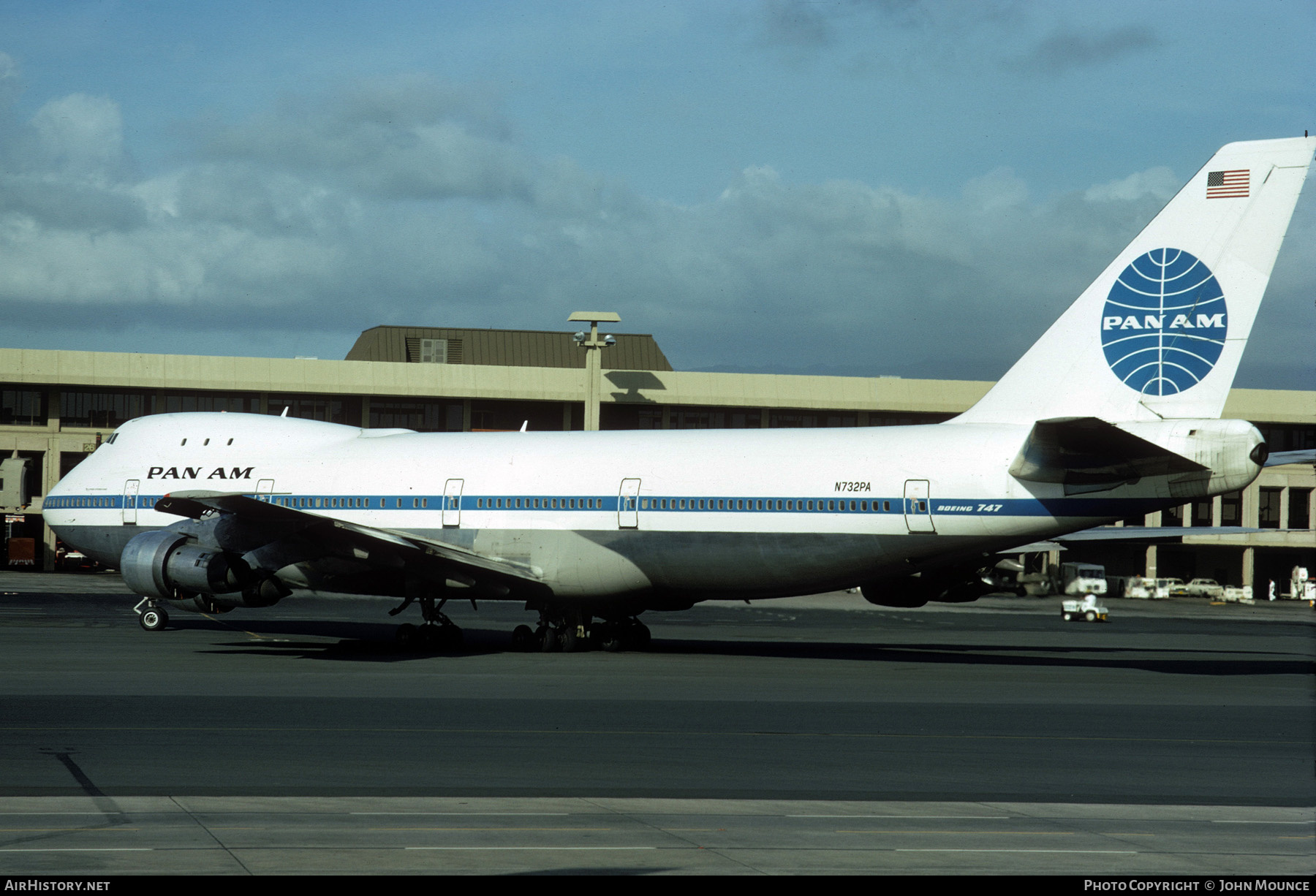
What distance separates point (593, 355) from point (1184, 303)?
49667 millimetres

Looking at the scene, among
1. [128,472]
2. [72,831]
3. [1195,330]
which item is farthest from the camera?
[128,472]

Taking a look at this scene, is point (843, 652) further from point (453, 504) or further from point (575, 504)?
point (453, 504)

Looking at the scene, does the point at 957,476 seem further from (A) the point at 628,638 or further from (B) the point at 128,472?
(B) the point at 128,472

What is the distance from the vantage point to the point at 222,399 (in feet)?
238

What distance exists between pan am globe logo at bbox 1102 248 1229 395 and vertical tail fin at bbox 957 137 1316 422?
17mm

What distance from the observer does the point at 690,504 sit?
25.4 meters

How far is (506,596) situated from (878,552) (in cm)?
808

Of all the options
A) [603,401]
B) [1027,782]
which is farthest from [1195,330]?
[603,401]

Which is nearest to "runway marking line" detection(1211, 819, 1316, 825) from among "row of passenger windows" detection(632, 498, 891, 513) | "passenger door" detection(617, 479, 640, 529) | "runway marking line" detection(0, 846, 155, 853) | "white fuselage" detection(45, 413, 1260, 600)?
"runway marking line" detection(0, 846, 155, 853)

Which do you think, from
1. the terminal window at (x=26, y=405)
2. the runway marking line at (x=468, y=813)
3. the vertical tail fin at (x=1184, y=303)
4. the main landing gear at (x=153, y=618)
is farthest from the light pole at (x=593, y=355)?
the runway marking line at (x=468, y=813)

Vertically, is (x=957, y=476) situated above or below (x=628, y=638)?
above

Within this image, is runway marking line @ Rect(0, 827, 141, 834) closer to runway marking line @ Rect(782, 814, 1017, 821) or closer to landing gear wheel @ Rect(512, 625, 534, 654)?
runway marking line @ Rect(782, 814, 1017, 821)

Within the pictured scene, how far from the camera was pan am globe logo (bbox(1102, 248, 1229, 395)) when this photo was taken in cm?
2172

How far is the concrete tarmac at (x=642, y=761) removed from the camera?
29.4ft
